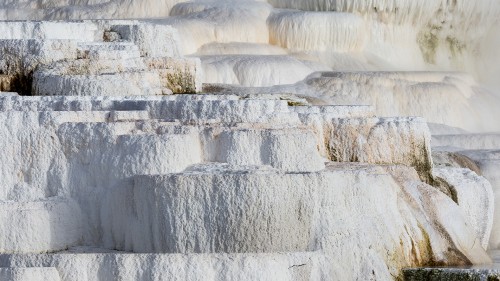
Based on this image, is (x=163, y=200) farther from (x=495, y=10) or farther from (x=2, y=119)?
(x=495, y=10)

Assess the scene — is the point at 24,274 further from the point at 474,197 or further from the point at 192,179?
the point at 474,197

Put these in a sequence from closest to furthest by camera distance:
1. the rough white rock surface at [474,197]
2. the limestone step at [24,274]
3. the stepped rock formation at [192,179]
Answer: the limestone step at [24,274]
the stepped rock formation at [192,179]
the rough white rock surface at [474,197]

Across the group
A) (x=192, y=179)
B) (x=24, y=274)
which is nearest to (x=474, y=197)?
(x=192, y=179)

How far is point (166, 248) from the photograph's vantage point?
11484 mm

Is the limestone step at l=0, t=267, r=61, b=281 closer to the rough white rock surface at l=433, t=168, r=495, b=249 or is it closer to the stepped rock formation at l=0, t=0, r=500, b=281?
the stepped rock formation at l=0, t=0, r=500, b=281

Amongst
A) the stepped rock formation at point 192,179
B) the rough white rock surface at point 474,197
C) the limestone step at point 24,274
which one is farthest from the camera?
the rough white rock surface at point 474,197

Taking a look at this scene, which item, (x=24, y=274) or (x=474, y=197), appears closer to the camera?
(x=24, y=274)

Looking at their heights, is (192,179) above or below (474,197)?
below

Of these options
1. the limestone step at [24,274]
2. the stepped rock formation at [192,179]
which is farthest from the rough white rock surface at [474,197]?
the limestone step at [24,274]

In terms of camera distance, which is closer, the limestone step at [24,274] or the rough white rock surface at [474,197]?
the limestone step at [24,274]

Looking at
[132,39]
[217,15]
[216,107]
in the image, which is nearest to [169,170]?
[216,107]

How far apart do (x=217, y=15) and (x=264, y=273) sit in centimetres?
1693

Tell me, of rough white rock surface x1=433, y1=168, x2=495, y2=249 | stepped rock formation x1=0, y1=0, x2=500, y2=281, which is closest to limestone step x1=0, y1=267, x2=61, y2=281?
stepped rock formation x1=0, y1=0, x2=500, y2=281

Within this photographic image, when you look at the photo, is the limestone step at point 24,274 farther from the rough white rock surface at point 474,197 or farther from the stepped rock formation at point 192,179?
the rough white rock surface at point 474,197
